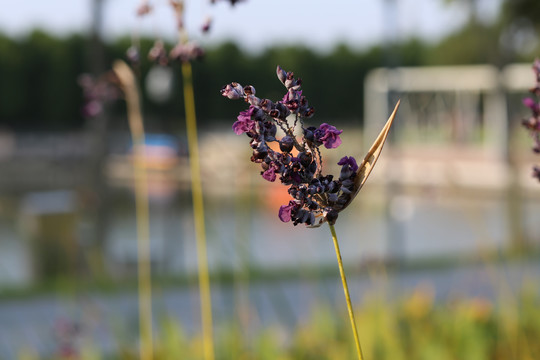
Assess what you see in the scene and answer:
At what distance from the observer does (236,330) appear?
3111mm

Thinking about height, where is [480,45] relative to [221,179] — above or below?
above

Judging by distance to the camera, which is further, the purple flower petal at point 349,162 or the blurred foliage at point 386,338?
the blurred foliage at point 386,338

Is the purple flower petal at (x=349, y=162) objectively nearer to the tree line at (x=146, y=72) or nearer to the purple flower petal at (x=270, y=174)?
the purple flower petal at (x=270, y=174)

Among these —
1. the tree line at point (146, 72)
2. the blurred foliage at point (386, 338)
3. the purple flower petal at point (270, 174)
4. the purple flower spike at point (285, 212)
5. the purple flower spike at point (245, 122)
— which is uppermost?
the tree line at point (146, 72)

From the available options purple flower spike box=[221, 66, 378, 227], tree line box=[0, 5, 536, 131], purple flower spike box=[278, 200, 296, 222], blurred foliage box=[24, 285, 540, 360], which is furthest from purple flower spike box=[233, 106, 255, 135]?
tree line box=[0, 5, 536, 131]

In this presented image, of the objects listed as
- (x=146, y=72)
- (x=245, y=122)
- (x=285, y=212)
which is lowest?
(x=285, y=212)

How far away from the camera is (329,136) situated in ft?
3.25

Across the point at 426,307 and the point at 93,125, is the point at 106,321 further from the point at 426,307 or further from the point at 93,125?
the point at 93,125

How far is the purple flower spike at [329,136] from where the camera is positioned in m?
0.98

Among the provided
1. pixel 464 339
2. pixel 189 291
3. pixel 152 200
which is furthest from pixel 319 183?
pixel 152 200

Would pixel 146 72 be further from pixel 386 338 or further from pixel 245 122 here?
pixel 245 122

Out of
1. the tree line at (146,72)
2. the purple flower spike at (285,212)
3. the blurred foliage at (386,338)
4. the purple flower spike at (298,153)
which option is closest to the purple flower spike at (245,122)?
the purple flower spike at (298,153)

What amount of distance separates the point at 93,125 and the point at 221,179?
20.2 meters

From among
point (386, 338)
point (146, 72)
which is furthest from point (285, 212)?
point (146, 72)
